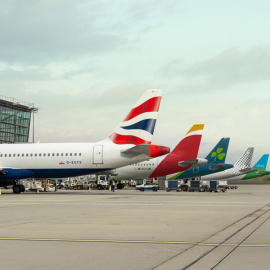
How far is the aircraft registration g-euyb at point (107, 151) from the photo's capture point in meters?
47.3

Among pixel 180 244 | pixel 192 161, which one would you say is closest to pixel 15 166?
pixel 192 161

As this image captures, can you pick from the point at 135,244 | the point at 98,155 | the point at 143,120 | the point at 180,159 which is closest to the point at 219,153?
the point at 180,159

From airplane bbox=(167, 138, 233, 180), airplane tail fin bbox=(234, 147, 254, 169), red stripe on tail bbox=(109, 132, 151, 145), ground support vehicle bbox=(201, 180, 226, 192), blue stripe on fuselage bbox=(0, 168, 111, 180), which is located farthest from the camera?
airplane tail fin bbox=(234, 147, 254, 169)

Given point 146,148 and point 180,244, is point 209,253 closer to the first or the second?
point 180,244

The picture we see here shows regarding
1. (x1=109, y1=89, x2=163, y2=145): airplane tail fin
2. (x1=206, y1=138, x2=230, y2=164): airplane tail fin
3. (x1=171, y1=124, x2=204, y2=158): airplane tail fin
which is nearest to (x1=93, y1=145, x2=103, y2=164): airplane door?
(x1=109, y1=89, x2=163, y2=145): airplane tail fin

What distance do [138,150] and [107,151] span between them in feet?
11.7

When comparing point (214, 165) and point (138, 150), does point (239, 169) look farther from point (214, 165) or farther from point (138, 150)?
point (138, 150)

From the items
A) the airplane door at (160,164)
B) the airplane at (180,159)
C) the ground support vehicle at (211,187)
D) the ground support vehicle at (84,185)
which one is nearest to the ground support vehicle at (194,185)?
the ground support vehicle at (211,187)

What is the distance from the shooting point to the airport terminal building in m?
134

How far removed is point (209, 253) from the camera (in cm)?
1016

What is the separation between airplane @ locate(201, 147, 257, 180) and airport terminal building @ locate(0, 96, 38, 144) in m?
66.2

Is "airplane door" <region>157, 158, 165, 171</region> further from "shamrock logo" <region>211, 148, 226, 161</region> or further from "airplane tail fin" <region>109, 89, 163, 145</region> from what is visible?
"airplane tail fin" <region>109, 89, 163, 145</region>

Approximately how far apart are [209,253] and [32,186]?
55682mm

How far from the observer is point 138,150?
45.8 metres
